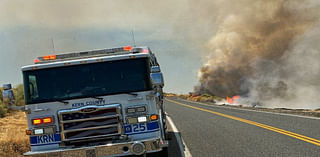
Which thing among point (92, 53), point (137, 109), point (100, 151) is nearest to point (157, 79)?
point (137, 109)

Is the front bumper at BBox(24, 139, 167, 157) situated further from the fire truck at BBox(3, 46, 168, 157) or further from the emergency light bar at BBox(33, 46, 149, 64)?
the emergency light bar at BBox(33, 46, 149, 64)

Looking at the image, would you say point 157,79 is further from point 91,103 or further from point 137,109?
point 91,103

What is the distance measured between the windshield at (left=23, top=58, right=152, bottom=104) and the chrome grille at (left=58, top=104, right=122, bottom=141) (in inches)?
13.8

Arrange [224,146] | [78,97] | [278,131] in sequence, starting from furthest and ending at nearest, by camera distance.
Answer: [278,131], [224,146], [78,97]

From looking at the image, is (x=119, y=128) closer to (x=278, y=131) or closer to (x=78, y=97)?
Result: (x=78, y=97)

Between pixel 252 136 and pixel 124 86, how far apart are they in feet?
18.2

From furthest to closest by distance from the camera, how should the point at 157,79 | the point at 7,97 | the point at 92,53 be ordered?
the point at 92,53 < the point at 7,97 < the point at 157,79

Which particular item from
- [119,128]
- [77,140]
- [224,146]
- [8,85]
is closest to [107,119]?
[119,128]

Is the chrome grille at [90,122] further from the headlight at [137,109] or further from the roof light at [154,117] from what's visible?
the roof light at [154,117]

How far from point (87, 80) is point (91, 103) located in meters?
0.52

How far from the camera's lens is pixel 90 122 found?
246 inches

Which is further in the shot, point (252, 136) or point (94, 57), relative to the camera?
point (252, 136)

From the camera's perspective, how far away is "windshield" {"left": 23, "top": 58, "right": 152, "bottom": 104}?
639 centimetres

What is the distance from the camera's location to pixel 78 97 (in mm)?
6359
